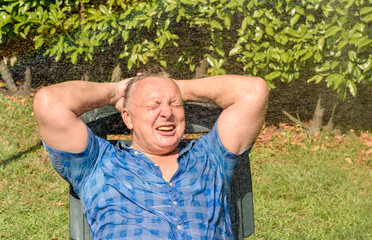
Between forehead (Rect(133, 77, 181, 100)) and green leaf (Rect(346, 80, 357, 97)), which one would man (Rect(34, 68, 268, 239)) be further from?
green leaf (Rect(346, 80, 357, 97))

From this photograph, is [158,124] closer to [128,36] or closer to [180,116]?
[180,116]

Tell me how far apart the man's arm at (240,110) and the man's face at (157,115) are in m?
0.25

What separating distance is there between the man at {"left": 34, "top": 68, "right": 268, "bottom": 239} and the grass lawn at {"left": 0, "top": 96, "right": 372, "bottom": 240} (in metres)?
1.32

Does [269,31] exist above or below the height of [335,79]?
above

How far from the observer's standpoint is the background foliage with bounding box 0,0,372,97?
4543 mm

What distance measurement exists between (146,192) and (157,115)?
1.47 feet

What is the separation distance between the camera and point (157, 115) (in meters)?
2.56

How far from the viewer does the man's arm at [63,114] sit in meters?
2.29

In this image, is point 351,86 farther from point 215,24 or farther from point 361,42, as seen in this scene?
point 215,24

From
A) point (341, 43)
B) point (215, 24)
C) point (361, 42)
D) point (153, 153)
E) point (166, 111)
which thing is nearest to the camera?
point (166, 111)

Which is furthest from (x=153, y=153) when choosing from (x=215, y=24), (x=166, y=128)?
(x=215, y=24)

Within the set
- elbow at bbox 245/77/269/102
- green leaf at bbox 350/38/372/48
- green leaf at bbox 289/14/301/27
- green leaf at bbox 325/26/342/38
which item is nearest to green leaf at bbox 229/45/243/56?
green leaf at bbox 289/14/301/27

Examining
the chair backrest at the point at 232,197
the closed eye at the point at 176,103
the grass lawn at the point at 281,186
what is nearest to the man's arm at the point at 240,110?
the chair backrest at the point at 232,197

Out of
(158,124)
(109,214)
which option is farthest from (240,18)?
(109,214)
